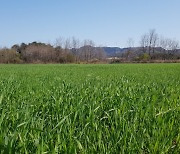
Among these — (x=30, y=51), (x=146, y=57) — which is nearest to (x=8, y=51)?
(x=30, y=51)

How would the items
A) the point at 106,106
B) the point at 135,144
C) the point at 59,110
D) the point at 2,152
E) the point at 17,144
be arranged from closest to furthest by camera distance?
the point at 2,152 < the point at 17,144 < the point at 135,144 < the point at 59,110 < the point at 106,106

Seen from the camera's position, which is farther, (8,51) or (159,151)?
(8,51)

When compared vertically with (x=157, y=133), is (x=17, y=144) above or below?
above

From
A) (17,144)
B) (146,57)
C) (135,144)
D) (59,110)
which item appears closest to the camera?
(17,144)

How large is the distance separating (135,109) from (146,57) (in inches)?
3574

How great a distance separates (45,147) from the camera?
1.86 m

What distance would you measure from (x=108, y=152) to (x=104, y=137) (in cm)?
42

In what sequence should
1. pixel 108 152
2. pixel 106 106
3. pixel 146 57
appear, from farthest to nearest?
pixel 146 57
pixel 106 106
pixel 108 152

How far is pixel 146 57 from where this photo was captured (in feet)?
301

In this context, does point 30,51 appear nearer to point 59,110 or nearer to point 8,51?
point 8,51

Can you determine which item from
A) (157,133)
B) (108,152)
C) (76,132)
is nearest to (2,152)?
(108,152)

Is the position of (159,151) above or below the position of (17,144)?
below

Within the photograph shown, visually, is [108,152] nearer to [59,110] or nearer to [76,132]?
[76,132]

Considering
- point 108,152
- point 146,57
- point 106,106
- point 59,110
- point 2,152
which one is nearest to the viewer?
point 2,152
